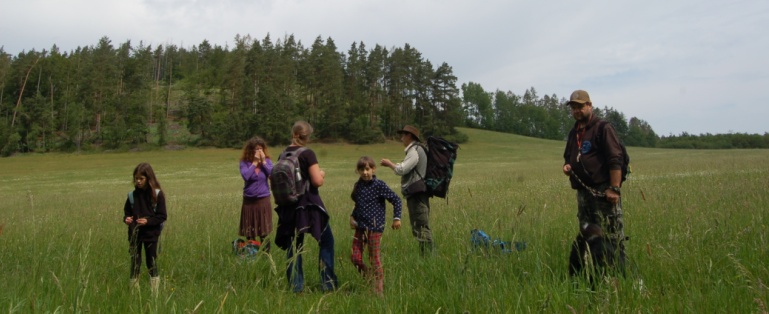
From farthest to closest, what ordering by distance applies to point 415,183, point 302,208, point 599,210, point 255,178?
1. point 255,178
2. point 415,183
3. point 302,208
4. point 599,210

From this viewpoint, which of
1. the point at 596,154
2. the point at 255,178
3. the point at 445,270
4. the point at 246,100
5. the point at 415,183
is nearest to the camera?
the point at 445,270

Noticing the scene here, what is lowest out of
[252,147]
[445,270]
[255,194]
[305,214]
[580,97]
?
[445,270]

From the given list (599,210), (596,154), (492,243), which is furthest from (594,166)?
(492,243)

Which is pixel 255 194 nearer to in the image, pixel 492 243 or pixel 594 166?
pixel 492 243

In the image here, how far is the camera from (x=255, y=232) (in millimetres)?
7199

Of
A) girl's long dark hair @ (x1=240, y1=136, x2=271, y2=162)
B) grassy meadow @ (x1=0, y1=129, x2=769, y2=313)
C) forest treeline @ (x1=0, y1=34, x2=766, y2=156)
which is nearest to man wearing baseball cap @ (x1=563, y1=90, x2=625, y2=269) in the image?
grassy meadow @ (x1=0, y1=129, x2=769, y2=313)

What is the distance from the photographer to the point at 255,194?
7.34m

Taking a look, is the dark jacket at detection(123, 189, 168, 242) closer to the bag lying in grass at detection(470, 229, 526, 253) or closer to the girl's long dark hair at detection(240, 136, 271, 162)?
the girl's long dark hair at detection(240, 136, 271, 162)

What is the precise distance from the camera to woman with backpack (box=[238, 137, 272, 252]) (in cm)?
721

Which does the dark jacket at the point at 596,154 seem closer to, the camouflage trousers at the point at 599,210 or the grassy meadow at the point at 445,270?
the camouflage trousers at the point at 599,210

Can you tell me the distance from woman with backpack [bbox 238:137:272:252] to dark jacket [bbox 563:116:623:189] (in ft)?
13.7

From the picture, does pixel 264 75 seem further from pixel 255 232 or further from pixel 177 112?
pixel 255 232

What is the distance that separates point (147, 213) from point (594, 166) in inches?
177

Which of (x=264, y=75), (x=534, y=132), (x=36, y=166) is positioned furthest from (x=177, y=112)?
(x=534, y=132)
